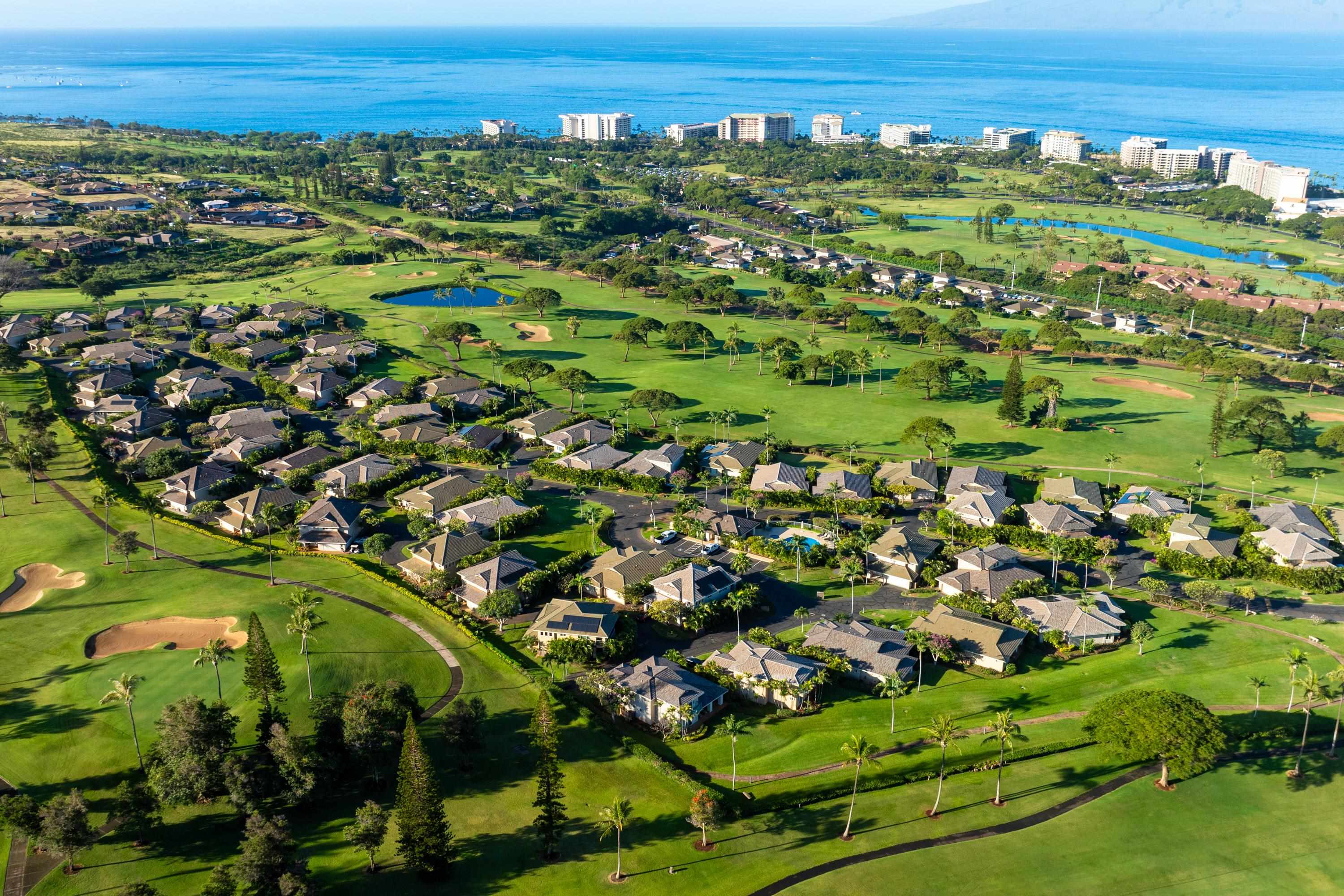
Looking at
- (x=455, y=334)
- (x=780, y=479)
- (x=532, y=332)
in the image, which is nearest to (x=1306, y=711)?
(x=780, y=479)

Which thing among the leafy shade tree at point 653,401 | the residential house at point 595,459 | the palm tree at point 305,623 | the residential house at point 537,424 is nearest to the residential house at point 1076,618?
the residential house at point 595,459

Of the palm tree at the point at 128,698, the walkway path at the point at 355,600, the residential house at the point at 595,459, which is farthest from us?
the residential house at the point at 595,459

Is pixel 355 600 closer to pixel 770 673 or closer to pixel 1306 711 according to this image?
pixel 770 673

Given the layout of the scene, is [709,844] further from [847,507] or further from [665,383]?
[665,383]

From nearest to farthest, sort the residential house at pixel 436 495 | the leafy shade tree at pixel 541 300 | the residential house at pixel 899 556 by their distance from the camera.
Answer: the residential house at pixel 899 556 → the residential house at pixel 436 495 → the leafy shade tree at pixel 541 300

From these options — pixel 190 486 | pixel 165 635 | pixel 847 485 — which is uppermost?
pixel 190 486

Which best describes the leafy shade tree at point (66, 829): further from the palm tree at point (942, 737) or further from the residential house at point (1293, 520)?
the residential house at point (1293, 520)

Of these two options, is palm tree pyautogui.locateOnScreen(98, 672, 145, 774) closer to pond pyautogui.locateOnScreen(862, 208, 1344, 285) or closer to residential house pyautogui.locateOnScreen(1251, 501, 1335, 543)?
residential house pyautogui.locateOnScreen(1251, 501, 1335, 543)
